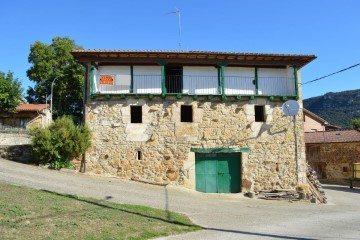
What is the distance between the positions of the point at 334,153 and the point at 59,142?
2518 centimetres

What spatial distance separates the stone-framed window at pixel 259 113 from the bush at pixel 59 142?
31.5ft

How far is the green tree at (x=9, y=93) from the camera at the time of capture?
27.6 m

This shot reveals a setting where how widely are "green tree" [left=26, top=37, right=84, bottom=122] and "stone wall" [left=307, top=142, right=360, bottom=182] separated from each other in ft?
84.4

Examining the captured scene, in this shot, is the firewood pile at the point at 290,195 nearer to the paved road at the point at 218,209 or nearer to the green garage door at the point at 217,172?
the paved road at the point at 218,209

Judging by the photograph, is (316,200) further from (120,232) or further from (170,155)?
(120,232)

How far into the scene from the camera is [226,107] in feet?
60.2

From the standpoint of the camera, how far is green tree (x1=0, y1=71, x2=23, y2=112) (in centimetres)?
2762

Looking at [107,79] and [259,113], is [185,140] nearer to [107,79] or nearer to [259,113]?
[259,113]

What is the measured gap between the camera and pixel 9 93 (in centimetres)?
2814

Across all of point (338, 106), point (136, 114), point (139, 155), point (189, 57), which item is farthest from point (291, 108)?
point (338, 106)

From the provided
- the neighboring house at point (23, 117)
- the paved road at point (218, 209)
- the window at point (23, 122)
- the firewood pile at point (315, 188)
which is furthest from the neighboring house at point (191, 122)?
the window at point (23, 122)

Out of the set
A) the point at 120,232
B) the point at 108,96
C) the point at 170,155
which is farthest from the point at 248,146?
the point at 120,232

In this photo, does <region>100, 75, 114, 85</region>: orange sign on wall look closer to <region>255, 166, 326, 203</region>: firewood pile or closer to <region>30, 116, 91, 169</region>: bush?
<region>30, 116, 91, 169</region>: bush

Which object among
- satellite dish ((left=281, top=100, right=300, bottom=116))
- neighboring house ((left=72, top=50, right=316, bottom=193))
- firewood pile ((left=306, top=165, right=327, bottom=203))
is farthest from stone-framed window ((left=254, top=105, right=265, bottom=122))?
firewood pile ((left=306, top=165, right=327, bottom=203))
